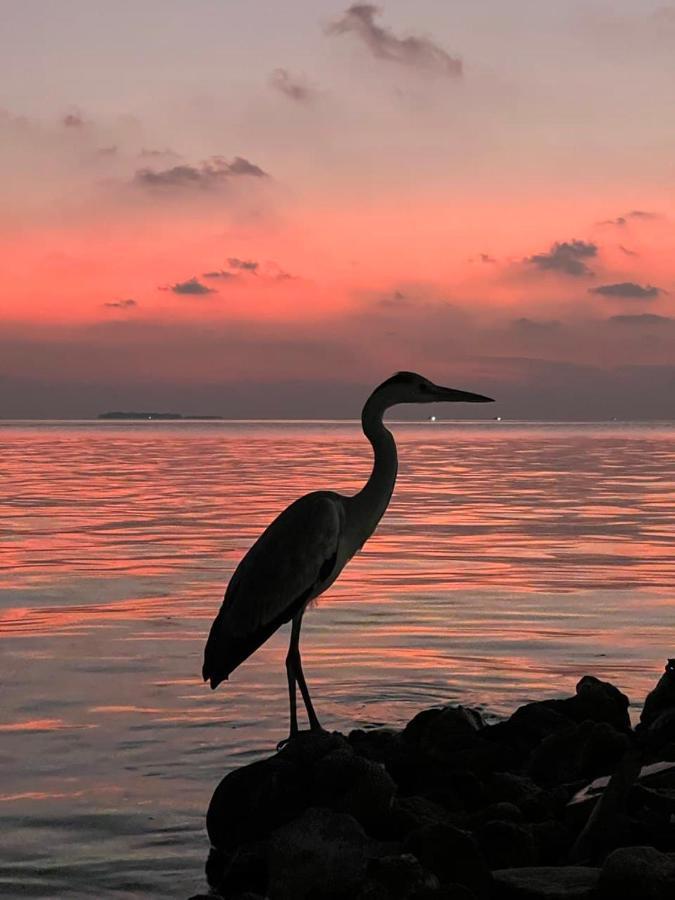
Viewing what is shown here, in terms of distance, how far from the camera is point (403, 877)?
573cm

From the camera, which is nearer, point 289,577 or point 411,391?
point 289,577

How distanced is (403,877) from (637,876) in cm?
100

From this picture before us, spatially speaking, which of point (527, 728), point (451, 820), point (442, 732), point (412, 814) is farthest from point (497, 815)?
point (527, 728)

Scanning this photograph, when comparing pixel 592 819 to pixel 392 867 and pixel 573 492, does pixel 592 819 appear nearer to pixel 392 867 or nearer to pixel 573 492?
pixel 392 867

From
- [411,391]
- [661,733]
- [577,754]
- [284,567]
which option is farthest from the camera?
[411,391]

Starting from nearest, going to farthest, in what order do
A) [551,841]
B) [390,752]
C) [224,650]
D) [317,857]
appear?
[317,857] < [551,841] < [390,752] < [224,650]

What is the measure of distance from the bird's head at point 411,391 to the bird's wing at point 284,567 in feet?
4.88

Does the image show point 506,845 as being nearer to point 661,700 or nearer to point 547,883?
point 547,883

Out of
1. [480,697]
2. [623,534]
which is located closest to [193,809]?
[480,697]

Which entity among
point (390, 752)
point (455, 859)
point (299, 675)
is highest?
point (299, 675)

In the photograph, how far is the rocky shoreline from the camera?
19.3ft

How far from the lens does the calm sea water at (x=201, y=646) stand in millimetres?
7910

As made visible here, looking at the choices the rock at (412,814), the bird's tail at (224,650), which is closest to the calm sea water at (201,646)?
the bird's tail at (224,650)

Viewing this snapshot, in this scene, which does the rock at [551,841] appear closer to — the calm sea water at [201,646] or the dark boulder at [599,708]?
the calm sea water at [201,646]
